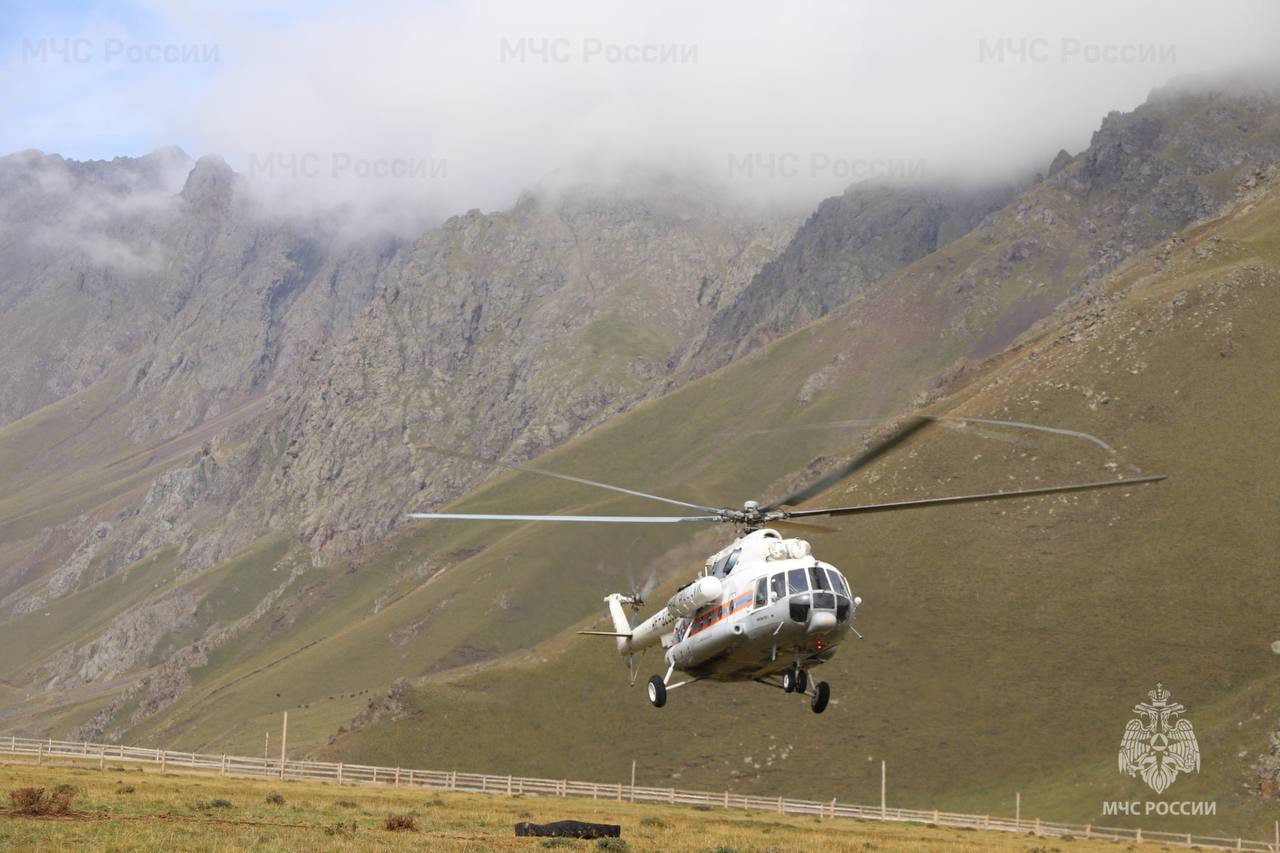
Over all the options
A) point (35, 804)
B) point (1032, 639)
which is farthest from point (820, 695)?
point (1032, 639)

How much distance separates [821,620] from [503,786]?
6678 cm

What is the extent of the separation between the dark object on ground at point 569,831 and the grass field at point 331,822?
0.72 metres

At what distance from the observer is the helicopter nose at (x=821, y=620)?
42.0m

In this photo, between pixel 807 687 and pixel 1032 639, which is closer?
pixel 807 687

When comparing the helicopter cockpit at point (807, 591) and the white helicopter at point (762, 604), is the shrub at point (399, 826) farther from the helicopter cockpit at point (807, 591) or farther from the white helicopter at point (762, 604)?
the helicopter cockpit at point (807, 591)

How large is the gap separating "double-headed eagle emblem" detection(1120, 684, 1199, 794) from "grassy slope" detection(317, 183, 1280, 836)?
132cm

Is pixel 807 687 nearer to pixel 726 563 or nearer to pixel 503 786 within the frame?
pixel 726 563

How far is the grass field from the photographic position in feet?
118

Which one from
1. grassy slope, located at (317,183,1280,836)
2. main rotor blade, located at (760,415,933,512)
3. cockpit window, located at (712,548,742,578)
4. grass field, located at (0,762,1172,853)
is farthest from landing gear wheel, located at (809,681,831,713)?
grassy slope, located at (317,183,1280,836)

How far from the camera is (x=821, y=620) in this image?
4200 cm

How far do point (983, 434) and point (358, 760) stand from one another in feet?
291

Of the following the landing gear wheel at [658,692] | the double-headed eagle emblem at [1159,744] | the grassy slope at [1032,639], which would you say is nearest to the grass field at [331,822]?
the landing gear wheel at [658,692]

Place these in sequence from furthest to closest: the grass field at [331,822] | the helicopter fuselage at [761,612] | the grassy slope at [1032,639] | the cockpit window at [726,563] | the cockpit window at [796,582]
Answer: the grassy slope at [1032,639], the cockpit window at [726,563], the cockpit window at [796,582], the helicopter fuselage at [761,612], the grass field at [331,822]

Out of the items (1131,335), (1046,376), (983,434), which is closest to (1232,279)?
(1131,335)
